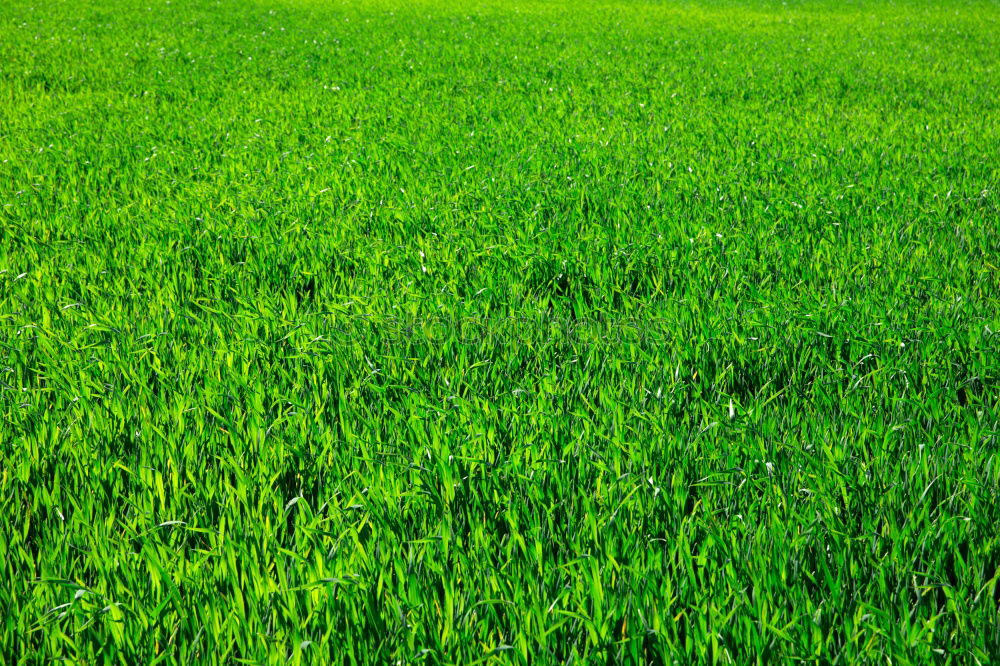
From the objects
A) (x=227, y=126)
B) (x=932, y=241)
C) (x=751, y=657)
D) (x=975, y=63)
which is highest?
(x=975, y=63)

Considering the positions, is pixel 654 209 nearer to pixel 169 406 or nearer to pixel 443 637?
pixel 169 406

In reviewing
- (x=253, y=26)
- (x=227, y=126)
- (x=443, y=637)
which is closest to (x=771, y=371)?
(x=443, y=637)

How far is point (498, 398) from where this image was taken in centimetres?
264

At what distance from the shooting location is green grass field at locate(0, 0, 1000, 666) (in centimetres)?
166

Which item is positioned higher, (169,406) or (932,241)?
(932,241)

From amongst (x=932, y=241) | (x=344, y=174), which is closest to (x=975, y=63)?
(x=932, y=241)

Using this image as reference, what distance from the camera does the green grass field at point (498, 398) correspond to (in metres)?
1.66

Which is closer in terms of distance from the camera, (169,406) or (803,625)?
(803,625)

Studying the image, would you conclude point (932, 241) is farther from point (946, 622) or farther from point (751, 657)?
point (751, 657)

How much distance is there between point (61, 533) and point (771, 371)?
7.69ft

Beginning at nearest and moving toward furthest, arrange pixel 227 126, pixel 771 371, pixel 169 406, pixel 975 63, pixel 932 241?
pixel 169 406 < pixel 771 371 < pixel 932 241 < pixel 227 126 < pixel 975 63

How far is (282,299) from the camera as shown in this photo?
3492mm

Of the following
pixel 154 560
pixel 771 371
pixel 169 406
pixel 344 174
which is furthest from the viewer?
pixel 344 174

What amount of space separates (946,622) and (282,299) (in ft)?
9.22
